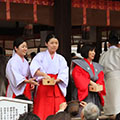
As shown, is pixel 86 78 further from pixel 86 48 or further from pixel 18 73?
pixel 18 73

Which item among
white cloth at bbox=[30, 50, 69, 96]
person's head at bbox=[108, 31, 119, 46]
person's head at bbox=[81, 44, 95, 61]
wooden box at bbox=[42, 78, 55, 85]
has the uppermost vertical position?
person's head at bbox=[108, 31, 119, 46]

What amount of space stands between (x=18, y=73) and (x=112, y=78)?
6.61 ft

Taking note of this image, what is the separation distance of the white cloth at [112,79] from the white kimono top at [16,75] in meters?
1.75

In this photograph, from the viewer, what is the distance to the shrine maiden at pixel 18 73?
6.89m

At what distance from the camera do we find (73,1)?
866 cm

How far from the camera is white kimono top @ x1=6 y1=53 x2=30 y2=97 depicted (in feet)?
22.6

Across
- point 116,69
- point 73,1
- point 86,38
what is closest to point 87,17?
point 73,1

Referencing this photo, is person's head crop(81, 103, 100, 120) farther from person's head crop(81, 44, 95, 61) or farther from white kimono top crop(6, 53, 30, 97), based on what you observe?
person's head crop(81, 44, 95, 61)

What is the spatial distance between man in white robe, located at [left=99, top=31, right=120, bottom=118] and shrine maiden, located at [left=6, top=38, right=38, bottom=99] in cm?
169

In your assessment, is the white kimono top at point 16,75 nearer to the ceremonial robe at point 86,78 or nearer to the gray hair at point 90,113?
the ceremonial robe at point 86,78

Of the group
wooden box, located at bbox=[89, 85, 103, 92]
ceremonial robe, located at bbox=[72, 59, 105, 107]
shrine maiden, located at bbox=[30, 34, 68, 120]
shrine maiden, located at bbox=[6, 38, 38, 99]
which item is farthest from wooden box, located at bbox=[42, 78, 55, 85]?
wooden box, located at bbox=[89, 85, 103, 92]

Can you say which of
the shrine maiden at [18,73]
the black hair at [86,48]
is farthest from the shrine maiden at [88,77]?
the shrine maiden at [18,73]

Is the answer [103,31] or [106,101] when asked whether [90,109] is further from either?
[103,31]

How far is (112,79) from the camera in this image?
7.86 meters
